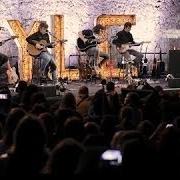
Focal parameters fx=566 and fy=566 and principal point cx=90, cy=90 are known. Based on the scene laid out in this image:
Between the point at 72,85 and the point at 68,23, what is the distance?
352 centimetres

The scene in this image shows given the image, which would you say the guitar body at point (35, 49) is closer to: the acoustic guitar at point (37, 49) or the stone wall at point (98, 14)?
the acoustic guitar at point (37, 49)

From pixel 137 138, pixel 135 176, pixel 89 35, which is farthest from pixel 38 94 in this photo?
pixel 89 35

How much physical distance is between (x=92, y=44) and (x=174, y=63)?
2405 mm

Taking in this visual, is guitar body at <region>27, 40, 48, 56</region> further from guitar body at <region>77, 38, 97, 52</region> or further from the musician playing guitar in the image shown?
guitar body at <region>77, 38, 97, 52</region>

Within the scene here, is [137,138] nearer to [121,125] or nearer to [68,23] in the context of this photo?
[121,125]

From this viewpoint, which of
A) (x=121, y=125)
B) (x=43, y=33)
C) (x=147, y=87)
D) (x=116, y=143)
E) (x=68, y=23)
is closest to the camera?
(x=116, y=143)

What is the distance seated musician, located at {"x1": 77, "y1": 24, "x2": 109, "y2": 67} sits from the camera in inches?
639

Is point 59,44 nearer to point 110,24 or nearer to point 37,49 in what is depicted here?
point 110,24

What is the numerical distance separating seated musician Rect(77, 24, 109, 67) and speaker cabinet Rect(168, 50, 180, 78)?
1886 mm

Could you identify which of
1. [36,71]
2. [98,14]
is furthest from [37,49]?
[98,14]

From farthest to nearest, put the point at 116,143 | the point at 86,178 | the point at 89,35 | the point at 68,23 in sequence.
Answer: the point at 68,23 < the point at 89,35 < the point at 116,143 < the point at 86,178

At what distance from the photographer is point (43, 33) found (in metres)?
14.9

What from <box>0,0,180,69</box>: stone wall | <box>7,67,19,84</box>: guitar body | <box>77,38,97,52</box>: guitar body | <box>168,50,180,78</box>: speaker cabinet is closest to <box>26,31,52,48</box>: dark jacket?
<box>7,67,19,84</box>: guitar body

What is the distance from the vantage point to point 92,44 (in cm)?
1622
